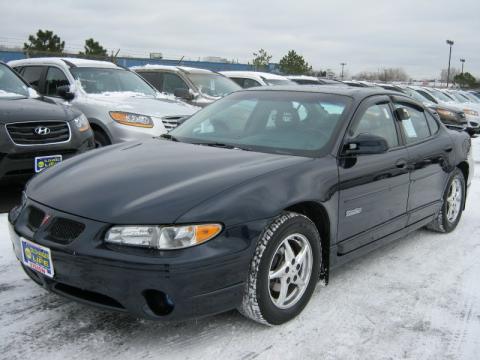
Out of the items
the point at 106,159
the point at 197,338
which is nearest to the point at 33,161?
the point at 106,159

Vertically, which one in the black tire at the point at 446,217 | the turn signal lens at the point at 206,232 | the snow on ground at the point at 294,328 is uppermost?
the turn signal lens at the point at 206,232

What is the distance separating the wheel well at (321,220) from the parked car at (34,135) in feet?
10.5

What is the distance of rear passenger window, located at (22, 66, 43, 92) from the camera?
8.25 metres

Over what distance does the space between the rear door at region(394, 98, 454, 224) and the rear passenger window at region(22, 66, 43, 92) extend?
5.98 metres

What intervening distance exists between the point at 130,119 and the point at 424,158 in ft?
13.6

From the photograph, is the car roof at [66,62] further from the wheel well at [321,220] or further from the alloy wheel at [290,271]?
the alloy wheel at [290,271]

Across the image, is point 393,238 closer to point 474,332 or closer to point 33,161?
point 474,332

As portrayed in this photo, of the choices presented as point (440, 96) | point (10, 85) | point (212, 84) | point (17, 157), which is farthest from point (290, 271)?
point (440, 96)

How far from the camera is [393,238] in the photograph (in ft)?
13.4

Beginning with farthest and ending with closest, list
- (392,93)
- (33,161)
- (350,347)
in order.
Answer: (33,161) → (392,93) → (350,347)

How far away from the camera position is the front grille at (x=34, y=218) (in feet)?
9.37

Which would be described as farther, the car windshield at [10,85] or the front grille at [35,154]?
the car windshield at [10,85]

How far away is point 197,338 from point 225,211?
75 centimetres

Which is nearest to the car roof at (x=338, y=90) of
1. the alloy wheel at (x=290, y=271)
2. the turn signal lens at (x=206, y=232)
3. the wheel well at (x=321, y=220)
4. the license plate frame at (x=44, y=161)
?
the wheel well at (x=321, y=220)
